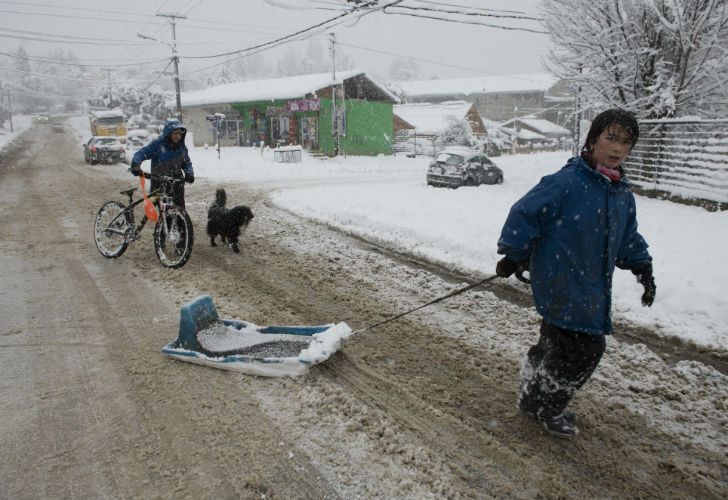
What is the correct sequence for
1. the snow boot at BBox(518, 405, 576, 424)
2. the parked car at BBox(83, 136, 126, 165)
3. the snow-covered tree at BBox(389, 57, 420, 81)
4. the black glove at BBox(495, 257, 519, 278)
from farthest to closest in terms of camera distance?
the snow-covered tree at BBox(389, 57, 420, 81) < the parked car at BBox(83, 136, 126, 165) < the snow boot at BBox(518, 405, 576, 424) < the black glove at BBox(495, 257, 519, 278)

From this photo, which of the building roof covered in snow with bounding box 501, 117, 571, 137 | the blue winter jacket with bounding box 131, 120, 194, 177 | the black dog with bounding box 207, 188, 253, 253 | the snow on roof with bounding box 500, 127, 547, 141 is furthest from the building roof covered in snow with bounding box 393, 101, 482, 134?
the blue winter jacket with bounding box 131, 120, 194, 177

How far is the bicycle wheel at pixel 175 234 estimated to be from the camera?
6.57 meters

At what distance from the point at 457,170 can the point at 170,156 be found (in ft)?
Answer: 40.0

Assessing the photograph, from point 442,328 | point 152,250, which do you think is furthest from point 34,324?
point 442,328

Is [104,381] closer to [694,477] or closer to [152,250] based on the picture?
[694,477]

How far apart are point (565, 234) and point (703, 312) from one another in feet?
10.7

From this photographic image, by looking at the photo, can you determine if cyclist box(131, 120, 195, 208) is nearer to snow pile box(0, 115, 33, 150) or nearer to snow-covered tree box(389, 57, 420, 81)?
snow pile box(0, 115, 33, 150)

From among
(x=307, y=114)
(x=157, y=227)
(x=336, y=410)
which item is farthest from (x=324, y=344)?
(x=307, y=114)

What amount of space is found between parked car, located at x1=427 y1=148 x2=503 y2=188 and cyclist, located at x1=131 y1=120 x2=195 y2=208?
11672mm

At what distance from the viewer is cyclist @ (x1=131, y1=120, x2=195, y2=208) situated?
6.79 m

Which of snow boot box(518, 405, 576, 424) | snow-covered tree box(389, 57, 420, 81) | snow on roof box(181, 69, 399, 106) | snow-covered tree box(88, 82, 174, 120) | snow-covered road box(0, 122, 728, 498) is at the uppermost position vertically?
snow-covered tree box(389, 57, 420, 81)

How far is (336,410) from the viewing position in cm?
316

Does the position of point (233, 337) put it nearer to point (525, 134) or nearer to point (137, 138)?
point (137, 138)

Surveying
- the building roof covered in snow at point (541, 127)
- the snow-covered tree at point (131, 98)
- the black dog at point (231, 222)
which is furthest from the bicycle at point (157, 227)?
the snow-covered tree at point (131, 98)
